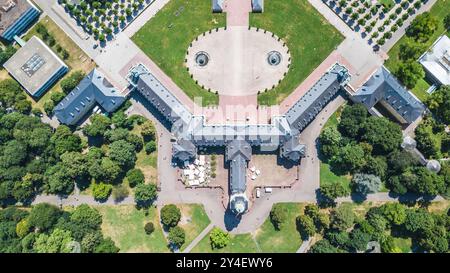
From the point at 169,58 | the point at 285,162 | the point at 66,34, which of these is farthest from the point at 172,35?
the point at 285,162

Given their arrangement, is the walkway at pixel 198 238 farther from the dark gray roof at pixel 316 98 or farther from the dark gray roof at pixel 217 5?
the dark gray roof at pixel 217 5

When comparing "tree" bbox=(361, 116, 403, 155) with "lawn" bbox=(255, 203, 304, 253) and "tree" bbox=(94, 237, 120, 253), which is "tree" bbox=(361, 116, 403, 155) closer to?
"lawn" bbox=(255, 203, 304, 253)

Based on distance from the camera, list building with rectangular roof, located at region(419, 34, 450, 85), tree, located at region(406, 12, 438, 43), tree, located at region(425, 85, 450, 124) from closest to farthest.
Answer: tree, located at region(425, 85, 450, 124)
tree, located at region(406, 12, 438, 43)
building with rectangular roof, located at region(419, 34, 450, 85)

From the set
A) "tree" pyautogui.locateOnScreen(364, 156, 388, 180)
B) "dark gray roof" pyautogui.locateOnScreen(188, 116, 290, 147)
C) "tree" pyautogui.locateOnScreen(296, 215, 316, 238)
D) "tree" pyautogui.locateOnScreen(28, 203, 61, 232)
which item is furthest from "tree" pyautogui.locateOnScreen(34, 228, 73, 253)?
"tree" pyautogui.locateOnScreen(364, 156, 388, 180)

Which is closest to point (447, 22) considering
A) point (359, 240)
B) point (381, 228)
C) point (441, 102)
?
point (441, 102)

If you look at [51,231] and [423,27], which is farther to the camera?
[423,27]

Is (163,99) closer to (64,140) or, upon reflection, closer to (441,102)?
(64,140)
